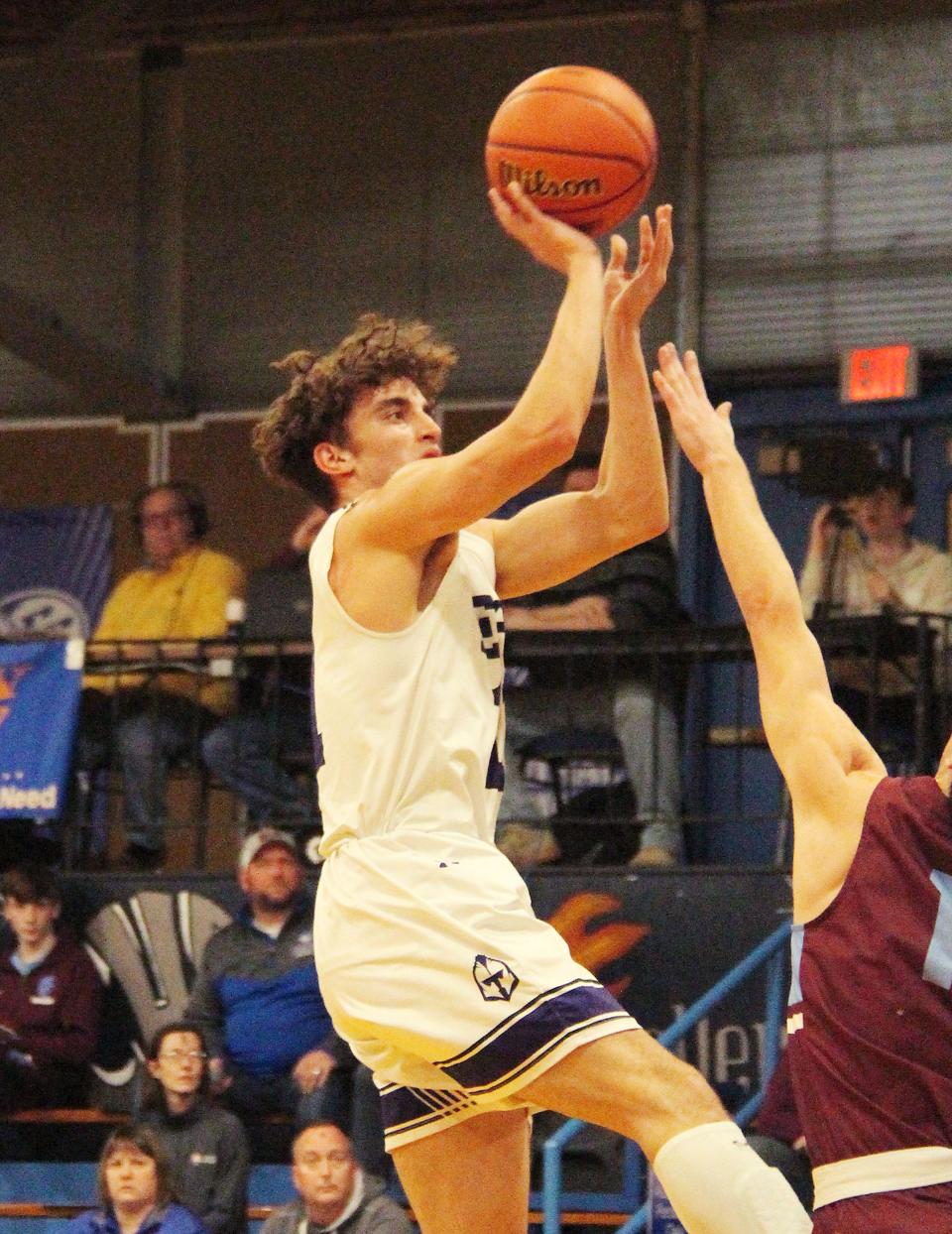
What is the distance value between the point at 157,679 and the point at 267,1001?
1867mm

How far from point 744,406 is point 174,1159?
5498mm

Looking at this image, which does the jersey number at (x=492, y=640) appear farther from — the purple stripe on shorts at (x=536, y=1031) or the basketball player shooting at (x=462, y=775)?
the purple stripe on shorts at (x=536, y=1031)

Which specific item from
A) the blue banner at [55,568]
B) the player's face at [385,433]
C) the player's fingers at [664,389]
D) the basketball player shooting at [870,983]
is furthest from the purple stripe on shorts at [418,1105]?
the blue banner at [55,568]

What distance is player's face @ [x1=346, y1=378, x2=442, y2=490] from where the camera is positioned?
176 inches

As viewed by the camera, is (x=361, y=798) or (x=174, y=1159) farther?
(x=174, y=1159)

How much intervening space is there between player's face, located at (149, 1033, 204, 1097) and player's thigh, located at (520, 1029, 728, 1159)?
15.3ft

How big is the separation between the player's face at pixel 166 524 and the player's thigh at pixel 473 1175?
6535mm

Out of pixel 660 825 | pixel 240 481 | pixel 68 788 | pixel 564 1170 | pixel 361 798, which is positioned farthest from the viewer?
pixel 240 481

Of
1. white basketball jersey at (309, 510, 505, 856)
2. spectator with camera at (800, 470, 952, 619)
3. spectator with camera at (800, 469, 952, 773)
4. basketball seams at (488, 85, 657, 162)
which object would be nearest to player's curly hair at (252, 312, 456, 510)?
white basketball jersey at (309, 510, 505, 856)

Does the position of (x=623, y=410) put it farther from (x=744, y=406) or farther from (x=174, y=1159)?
(x=744, y=406)

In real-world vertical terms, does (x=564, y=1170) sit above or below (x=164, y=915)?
below

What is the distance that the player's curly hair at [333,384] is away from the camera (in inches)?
176

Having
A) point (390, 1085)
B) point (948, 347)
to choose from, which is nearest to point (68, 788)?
point (948, 347)

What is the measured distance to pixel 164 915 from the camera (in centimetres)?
958
